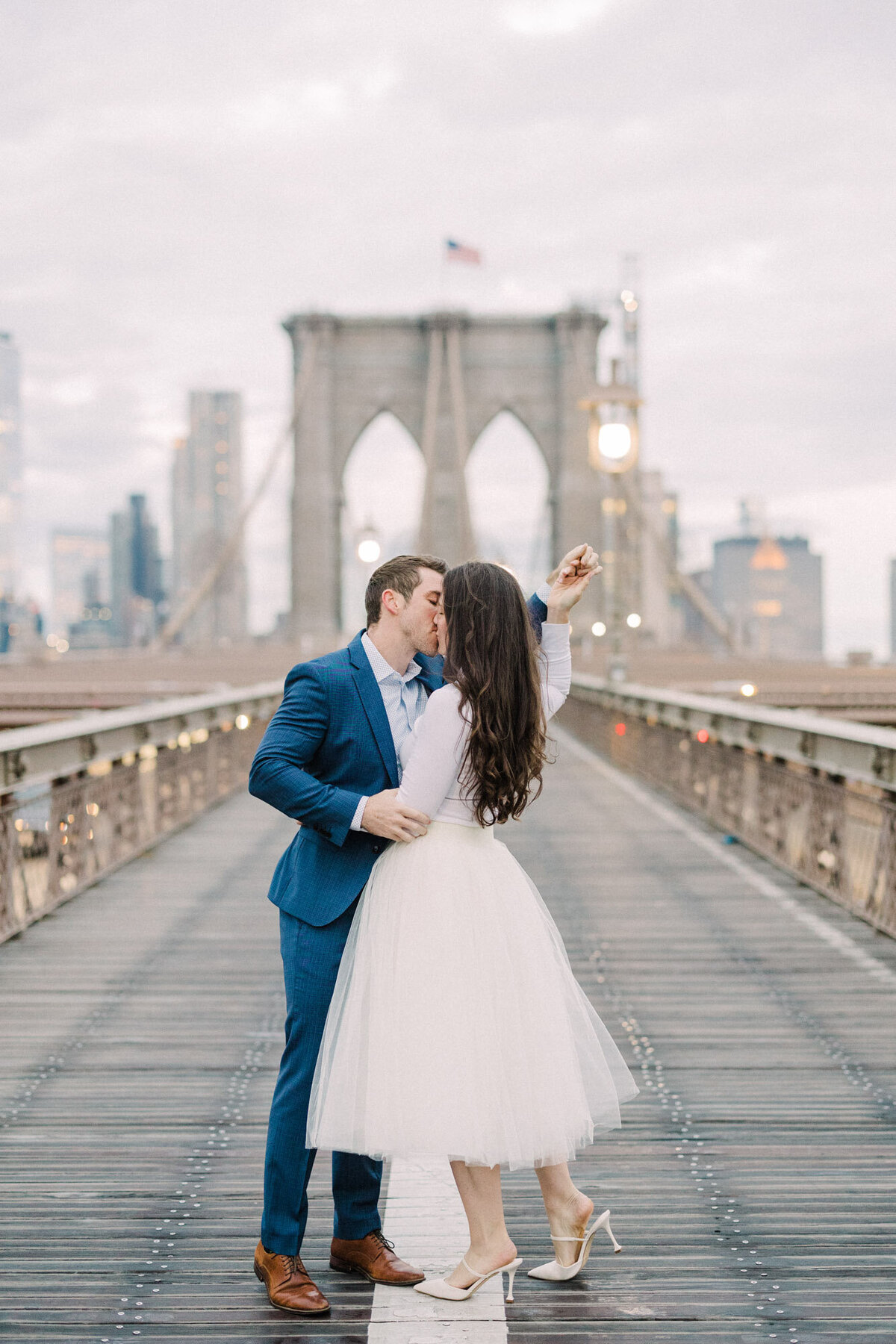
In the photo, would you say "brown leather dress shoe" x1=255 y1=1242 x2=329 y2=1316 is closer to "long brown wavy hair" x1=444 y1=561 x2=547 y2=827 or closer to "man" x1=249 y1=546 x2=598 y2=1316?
"man" x1=249 y1=546 x2=598 y2=1316

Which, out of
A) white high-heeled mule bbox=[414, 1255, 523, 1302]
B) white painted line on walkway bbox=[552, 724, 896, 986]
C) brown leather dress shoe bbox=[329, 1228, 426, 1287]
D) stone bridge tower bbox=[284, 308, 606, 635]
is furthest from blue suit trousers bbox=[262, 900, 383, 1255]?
stone bridge tower bbox=[284, 308, 606, 635]

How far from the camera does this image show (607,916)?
7.38m

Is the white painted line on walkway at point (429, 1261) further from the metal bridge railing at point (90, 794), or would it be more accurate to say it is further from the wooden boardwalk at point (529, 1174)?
the metal bridge railing at point (90, 794)

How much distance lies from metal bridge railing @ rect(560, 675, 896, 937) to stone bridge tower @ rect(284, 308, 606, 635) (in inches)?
2275

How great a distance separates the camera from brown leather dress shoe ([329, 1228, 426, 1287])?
308cm

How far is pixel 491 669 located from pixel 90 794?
5.80 metres

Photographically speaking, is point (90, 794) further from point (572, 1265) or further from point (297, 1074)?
point (572, 1265)

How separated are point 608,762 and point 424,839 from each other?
15.7 meters

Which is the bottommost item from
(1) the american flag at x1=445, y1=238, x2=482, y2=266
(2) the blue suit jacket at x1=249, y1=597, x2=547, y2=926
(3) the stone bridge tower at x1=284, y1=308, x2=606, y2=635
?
(2) the blue suit jacket at x1=249, y1=597, x2=547, y2=926

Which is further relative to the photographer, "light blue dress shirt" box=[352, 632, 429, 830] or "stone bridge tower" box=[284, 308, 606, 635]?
"stone bridge tower" box=[284, 308, 606, 635]

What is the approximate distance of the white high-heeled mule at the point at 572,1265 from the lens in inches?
120

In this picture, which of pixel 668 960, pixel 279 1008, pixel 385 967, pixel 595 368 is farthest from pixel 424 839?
pixel 595 368

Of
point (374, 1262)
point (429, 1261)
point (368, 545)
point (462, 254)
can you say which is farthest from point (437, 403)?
point (374, 1262)

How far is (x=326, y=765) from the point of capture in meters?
3.09
